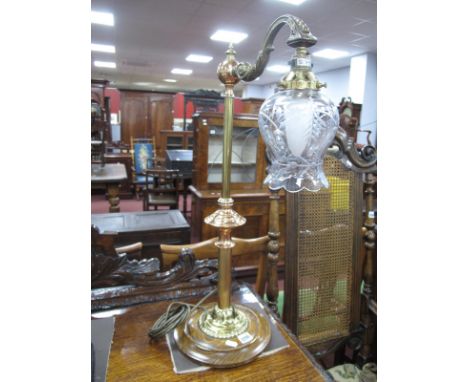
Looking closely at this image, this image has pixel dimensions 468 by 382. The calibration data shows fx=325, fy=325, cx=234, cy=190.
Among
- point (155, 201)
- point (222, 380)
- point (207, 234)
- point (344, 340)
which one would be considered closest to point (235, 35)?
point (155, 201)

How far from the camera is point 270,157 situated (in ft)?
2.27

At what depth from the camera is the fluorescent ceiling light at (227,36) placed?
5015 millimetres

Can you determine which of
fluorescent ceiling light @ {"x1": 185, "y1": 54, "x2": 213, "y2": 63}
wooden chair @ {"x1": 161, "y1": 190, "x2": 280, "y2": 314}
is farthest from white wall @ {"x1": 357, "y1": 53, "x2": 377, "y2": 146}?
wooden chair @ {"x1": 161, "y1": 190, "x2": 280, "y2": 314}

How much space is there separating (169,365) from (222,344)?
0.38 ft

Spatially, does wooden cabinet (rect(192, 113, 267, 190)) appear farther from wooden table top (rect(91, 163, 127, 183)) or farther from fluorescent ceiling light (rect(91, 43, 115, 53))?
fluorescent ceiling light (rect(91, 43, 115, 53))

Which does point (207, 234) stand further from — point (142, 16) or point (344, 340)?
point (142, 16)

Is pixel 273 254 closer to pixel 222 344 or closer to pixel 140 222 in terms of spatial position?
pixel 222 344

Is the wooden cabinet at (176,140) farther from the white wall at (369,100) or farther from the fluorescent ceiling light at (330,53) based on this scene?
the white wall at (369,100)

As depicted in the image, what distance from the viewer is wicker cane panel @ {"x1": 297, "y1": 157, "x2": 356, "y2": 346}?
1.13 metres

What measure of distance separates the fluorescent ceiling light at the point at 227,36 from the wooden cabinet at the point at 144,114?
2395 mm

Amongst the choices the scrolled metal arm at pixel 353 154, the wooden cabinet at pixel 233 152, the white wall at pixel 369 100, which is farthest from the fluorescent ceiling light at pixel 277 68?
the scrolled metal arm at pixel 353 154
